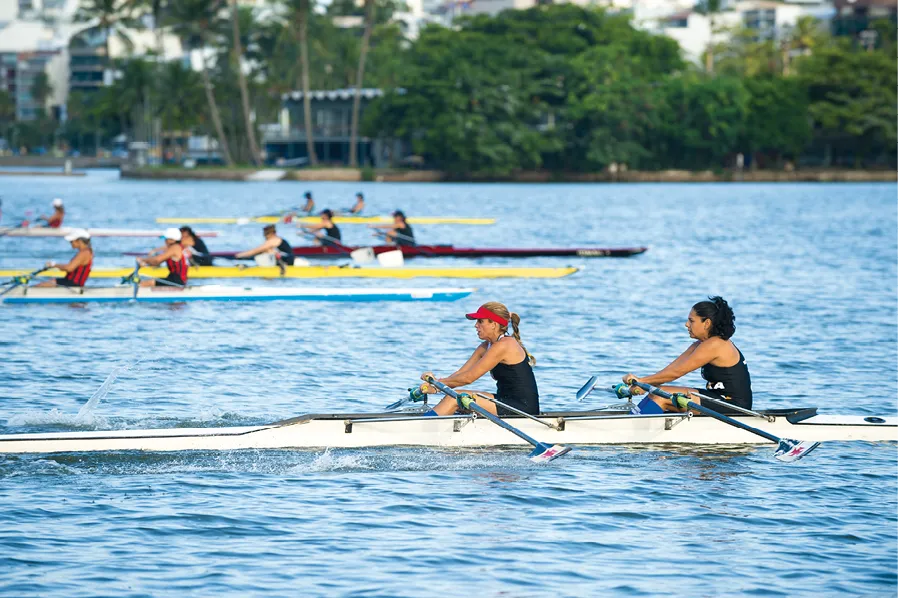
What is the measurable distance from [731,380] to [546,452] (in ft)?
7.06

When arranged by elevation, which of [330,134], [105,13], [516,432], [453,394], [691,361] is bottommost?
[516,432]

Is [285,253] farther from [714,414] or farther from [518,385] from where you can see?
[714,414]

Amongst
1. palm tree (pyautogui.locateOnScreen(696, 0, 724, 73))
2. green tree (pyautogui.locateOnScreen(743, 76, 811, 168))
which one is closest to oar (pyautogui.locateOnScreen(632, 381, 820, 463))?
green tree (pyautogui.locateOnScreen(743, 76, 811, 168))

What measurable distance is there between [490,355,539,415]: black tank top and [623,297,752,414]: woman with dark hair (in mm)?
952

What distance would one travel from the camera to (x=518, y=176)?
11644 cm

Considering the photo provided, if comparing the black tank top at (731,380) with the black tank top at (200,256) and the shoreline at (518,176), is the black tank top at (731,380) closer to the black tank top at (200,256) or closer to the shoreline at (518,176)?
the black tank top at (200,256)

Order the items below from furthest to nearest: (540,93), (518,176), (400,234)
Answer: (518,176) → (540,93) → (400,234)

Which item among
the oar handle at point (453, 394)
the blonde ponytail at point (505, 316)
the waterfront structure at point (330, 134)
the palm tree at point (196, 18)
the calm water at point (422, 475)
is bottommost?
the calm water at point (422, 475)

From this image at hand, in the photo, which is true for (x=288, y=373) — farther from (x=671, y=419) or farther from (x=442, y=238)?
(x=442, y=238)

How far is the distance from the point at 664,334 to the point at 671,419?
11417 mm

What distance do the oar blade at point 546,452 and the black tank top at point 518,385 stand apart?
0.51 meters

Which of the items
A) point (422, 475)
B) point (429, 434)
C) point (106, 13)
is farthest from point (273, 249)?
point (106, 13)

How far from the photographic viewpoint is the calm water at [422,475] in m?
10.4

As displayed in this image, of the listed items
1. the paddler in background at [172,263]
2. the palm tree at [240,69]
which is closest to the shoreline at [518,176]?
the palm tree at [240,69]
